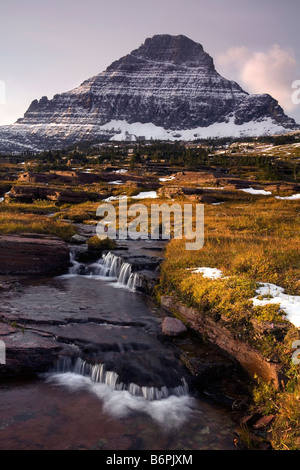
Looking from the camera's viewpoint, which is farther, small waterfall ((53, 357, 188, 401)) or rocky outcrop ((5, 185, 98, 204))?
rocky outcrop ((5, 185, 98, 204))

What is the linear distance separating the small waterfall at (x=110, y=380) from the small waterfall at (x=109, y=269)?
7636 mm

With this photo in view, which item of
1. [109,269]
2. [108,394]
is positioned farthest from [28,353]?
[109,269]

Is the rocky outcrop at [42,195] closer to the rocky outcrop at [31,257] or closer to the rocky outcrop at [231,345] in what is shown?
the rocky outcrop at [31,257]

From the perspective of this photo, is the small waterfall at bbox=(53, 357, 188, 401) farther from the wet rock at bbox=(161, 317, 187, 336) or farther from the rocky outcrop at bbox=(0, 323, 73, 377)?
the wet rock at bbox=(161, 317, 187, 336)

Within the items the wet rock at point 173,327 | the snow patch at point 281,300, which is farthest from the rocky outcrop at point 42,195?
the snow patch at point 281,300

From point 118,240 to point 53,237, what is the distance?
5.48 m

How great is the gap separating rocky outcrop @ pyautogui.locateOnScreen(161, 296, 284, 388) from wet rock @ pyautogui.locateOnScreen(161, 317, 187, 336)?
0.41 meters

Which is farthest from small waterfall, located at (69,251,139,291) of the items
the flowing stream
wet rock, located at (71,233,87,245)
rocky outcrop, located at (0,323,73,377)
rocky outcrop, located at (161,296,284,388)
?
rocky outcrop, located at (0,323,73,377)

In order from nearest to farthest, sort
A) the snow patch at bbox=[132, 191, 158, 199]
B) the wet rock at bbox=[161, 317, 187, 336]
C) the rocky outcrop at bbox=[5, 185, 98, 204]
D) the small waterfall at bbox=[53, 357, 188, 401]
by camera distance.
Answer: the small waterfall at bbox=[53, 357, 188, 401], the wet rock at bbox=[161, 317, 187, 336], the rocky outcrop at bbox=[5, 185, 98, 204], the snow patch at bbox=[132, 191, 158, 199]

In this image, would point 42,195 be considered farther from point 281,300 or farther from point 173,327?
point 281,300

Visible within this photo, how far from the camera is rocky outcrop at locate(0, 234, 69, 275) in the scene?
1953 centimetres

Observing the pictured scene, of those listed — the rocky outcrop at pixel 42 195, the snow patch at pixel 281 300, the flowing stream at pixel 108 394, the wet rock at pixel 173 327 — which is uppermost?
the rocky outcrop at pixel 42 195

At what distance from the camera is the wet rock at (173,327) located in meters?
12.2

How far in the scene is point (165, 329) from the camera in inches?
487
